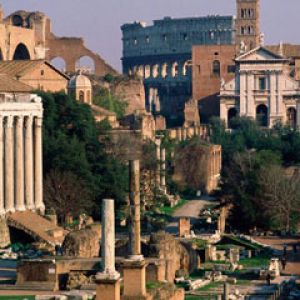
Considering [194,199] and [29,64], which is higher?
[29,64]

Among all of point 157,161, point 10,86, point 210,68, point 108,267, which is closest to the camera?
point 108,267

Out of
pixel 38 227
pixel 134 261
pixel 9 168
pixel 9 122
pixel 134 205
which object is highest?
pixel 9 122

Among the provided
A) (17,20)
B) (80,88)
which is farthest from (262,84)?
(80,88)

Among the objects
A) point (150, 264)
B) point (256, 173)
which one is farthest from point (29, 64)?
point (150, 264)

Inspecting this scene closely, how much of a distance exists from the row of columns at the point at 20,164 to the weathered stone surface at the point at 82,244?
33.0 ft

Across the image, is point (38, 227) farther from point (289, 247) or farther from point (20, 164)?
point (289, 247)

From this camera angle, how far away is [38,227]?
69688 millimetres

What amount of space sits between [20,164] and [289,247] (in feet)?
33.2

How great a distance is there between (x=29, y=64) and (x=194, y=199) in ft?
36.3

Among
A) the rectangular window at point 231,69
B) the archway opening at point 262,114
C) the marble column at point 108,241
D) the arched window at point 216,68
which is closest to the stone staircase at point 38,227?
the marble column at point 108,241

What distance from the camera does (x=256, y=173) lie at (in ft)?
262

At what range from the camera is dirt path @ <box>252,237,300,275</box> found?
6266 centimetres

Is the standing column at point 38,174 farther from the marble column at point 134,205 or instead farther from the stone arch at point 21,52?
the stone arch at point 21,52

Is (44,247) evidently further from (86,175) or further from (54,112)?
(54,112)
